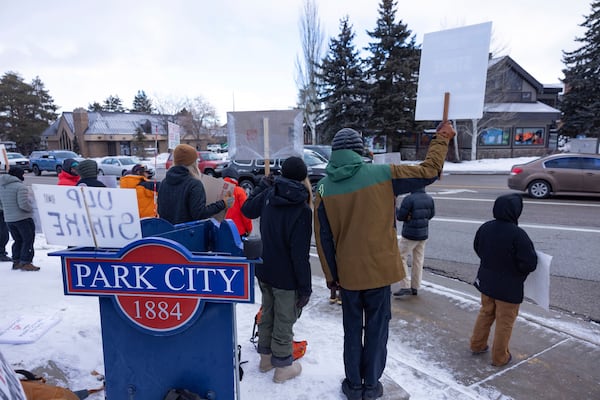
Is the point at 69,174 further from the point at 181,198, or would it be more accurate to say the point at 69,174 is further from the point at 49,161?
the point at 49,161

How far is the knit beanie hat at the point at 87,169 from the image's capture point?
16.7ft

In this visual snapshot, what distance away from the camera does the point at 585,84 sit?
92.6ft

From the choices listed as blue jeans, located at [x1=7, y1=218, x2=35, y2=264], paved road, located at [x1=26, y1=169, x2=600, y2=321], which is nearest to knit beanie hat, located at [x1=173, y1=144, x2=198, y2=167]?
blue jeans, located at [x1=7, y1=218, x2=35, y2=264]

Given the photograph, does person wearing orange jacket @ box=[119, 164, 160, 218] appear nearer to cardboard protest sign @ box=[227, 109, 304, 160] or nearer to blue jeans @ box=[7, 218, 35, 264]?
cardboard protest sign @ box=[227, 109, 304, 160]

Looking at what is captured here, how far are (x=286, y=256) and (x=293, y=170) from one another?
0.66 metres

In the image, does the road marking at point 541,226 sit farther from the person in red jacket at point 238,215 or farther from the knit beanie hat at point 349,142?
the knit beanie hat at point 349,142

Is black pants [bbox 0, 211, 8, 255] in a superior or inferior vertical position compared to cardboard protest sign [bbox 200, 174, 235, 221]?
inferior

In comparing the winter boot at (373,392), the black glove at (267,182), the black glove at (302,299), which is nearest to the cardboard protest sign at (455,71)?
the black glove at (267,182)

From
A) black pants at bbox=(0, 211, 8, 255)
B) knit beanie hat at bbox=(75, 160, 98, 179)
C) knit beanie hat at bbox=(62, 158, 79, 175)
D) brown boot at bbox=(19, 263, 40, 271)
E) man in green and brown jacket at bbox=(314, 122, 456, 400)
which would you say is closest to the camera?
man in green and brown jacket at bbox=(314, 122, 456, 400)

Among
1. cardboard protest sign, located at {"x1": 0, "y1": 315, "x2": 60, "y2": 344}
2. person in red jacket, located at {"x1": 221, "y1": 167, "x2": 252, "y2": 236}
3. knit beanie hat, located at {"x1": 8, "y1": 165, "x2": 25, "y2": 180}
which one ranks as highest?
knit beanie hat, located at {"x1": 8, "y1": 165, "x2": 25, "y2": 180}

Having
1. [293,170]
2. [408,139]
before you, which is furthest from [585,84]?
[293,170]

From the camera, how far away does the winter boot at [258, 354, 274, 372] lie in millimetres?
3006

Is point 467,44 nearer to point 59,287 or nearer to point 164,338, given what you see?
point 164,338

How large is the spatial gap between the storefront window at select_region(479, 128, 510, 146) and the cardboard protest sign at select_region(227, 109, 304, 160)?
97.9 ft
